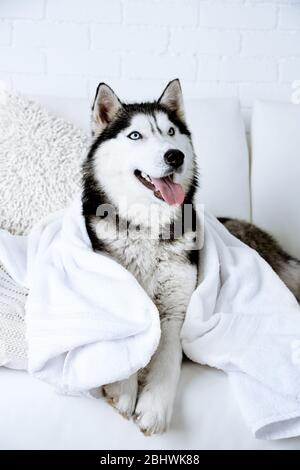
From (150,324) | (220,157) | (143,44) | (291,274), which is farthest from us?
(143,44)

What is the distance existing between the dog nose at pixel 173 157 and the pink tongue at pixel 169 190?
0.21ft

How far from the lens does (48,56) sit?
218cm

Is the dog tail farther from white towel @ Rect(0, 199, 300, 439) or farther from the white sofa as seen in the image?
the white sofa

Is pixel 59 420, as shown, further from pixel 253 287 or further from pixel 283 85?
pixel 283 85

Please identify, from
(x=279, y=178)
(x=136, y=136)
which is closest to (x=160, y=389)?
(x=136, y=136)

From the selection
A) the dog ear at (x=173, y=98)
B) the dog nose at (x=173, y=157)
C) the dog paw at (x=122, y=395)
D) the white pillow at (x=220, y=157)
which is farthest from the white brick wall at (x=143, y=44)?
the dog paw at (x=122, y=395)

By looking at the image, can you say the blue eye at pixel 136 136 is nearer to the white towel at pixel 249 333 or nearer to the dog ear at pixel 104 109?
the dog ear at pixel 104 109

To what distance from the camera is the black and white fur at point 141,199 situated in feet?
4.09

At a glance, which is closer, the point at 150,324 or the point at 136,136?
the point at 150,324

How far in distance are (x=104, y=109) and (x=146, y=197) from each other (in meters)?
0.28

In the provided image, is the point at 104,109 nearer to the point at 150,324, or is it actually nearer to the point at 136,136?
the point at 136,136

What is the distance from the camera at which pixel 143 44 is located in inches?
86.1

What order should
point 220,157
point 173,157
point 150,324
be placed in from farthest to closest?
point 220,157, point 173,157, point 150,324
